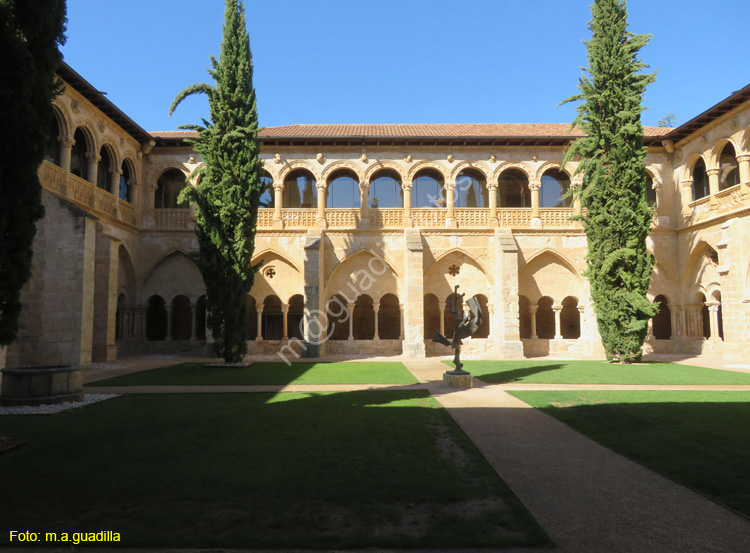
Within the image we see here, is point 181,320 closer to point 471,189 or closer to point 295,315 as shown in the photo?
point 295,315

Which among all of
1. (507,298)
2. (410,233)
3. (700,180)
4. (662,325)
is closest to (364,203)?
(410,233)

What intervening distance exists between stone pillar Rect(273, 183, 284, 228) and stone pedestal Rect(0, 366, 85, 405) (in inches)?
485

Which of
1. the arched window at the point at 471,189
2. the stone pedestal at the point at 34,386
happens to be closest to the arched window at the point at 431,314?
the arched window at the point at 471,189

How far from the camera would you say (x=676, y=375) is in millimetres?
11625

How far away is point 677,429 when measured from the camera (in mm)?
5816

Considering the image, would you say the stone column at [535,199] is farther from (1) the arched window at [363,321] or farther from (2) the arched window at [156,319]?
(2) the arched window at [156,319]

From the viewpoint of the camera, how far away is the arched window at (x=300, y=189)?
67.5 feet

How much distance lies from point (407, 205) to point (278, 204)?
587 cm

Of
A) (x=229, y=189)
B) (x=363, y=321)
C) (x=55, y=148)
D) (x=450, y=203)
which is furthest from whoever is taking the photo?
(x=363, y=321)

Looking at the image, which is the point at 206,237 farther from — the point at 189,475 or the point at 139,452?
the point at 189,475

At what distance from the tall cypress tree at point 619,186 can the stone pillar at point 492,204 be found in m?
4.57

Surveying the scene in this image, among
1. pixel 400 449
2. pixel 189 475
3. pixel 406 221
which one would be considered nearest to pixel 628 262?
pixel 406 221

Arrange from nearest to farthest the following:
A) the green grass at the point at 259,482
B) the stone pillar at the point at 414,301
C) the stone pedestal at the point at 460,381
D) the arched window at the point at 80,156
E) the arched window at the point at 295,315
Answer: the green grass at the point at 259,482, the stone pedestal at the point at 460,381, the arched window at the point at 80,156, the stone pillar at the point at 414,301, the arched window at the point at 295,315

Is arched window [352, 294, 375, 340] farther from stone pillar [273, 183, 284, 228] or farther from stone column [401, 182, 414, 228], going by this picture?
→ stone pillar [273, 183, 284, 228]
